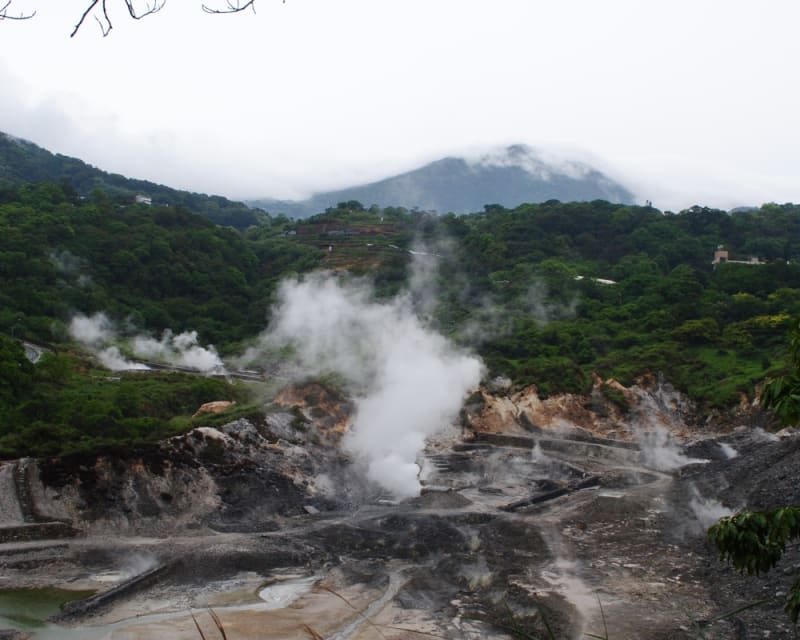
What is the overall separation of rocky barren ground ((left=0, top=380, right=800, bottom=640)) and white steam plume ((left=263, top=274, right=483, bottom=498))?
113cm

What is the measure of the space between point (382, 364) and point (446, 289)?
23.9 metres

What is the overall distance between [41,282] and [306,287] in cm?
1783

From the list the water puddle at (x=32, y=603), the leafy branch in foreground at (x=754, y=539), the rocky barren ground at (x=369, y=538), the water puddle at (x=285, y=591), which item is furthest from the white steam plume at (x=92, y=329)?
the leafy branch in foreground at (x=754, y=539)

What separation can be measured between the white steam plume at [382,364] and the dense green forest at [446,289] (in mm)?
2519

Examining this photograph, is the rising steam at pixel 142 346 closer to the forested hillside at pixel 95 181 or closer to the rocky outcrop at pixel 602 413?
the rocky outcrop at pixel 602 413

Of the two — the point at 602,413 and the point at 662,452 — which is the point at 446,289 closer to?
the point at 602,413

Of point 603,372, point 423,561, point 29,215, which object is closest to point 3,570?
point 423,561

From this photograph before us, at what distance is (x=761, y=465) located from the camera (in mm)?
25266

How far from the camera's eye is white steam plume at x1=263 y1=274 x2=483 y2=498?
92.7ft

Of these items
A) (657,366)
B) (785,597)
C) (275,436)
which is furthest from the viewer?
(657,366)

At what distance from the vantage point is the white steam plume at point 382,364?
1112 inches

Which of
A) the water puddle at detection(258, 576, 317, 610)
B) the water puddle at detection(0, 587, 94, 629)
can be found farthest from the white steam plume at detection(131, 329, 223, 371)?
the water puddle at detection(258, 576, 317, 610)

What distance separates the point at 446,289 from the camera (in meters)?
57.1

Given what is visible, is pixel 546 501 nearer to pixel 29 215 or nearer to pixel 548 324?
pixel 548 324
